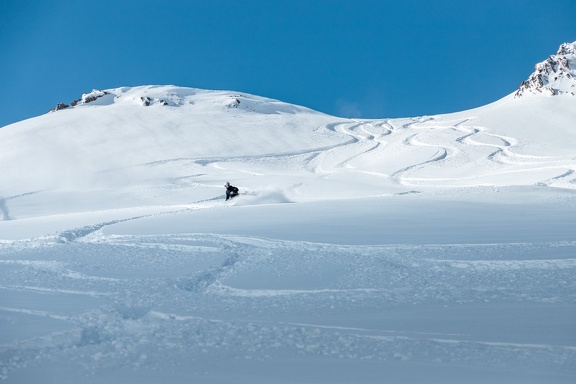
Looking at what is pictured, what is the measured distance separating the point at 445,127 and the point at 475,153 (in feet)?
39.5

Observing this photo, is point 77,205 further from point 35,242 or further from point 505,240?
point 505,240

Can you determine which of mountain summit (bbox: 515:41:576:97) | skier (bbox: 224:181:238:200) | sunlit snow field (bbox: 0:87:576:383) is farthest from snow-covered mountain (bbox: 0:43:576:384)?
mountain summit (bbox: 515:41:576:97)

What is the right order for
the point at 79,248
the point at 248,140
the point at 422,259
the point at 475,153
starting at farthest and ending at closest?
the point at 248,140
the point at 475,153
the point at 79,248
the point at 422,259

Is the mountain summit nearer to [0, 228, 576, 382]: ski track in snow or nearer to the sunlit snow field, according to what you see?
the sunlit snow field

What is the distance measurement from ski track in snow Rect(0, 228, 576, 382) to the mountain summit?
5604cm

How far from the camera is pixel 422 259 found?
9.03 metres

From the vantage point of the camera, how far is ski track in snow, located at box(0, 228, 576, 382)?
5.20 meters

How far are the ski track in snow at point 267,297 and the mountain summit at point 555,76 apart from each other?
56.0m

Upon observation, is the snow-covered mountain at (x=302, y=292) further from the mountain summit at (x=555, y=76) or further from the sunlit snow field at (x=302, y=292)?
the mountain summit at (x=555, y=76)

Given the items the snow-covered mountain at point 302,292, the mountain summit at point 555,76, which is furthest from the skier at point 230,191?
the mountain summit at point 555,76

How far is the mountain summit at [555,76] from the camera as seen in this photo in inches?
2334

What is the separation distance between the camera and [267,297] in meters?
7.15

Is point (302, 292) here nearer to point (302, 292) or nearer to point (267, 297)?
point (302, 292)

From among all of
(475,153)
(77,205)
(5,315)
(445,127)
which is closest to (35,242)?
(5,315)
